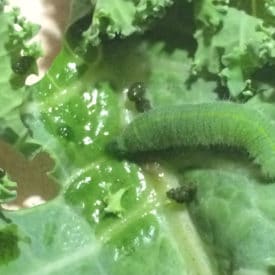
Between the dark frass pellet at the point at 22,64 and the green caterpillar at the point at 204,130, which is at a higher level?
the dark frass pellet at the point at 22,64

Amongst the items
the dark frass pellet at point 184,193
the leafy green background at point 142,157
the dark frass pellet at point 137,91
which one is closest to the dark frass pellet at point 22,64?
the leafy green background at point 142,157

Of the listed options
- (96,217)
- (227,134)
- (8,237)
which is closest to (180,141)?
(227,134)

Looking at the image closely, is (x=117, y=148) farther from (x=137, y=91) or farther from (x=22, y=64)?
(x=22, y=64)

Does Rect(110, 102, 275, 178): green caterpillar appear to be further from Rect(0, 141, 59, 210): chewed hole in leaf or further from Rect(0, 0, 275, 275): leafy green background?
Rect(0, 141, 59, 210): chewed hole in leaf

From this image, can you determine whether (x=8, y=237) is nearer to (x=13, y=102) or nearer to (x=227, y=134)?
(x=13, y=102)

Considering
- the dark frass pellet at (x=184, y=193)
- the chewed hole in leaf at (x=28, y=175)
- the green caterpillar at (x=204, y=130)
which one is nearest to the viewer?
the green caterpillar at (x=204, y=130)

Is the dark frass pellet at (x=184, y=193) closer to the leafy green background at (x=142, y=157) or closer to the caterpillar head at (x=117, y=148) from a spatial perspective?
the leafy green background at (x=142, y=157)
